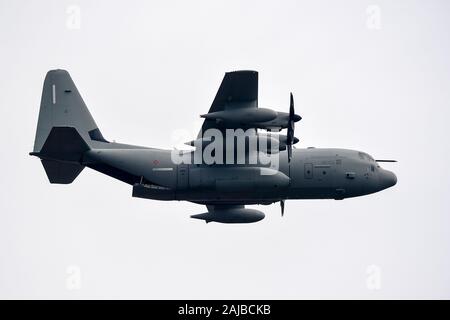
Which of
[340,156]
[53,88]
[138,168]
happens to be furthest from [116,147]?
[340,156]

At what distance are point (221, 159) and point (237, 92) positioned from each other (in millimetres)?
2845

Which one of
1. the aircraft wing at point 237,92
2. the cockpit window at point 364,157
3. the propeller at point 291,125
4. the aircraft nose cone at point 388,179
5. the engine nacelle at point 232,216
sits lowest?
the engine nacelle at point 232,216

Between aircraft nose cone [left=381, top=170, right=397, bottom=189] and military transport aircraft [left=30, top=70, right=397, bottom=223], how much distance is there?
38 mm

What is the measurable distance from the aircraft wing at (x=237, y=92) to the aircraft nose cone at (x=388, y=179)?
642cm

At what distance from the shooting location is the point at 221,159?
30.1 m

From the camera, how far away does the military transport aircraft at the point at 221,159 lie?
28.7 m

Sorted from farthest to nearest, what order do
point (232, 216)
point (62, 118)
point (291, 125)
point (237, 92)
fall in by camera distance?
point (232, 216), point (62, 118), point (291, 125), point (237, 92)

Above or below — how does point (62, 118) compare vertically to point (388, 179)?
above

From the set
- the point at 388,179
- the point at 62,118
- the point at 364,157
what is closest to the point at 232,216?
the point at 364,157

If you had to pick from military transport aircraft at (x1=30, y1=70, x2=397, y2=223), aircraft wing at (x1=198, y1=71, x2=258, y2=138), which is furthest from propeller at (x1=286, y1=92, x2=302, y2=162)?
aircraft wing at (x1=198, y1=71, x2=258, y2=138)

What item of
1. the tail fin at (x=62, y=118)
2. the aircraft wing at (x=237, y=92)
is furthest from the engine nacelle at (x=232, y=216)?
the aircraft wing at (x=237, y=92)

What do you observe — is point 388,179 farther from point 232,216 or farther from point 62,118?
point 62,118

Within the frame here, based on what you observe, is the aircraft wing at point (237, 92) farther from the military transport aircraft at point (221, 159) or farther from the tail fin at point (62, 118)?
the tail fin at point (62, 118)

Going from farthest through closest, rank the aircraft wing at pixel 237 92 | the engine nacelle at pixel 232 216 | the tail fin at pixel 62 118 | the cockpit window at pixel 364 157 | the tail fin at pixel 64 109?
the engine nacelle at pixel 232 216, the cockpit window at pixel 364 157, the tail fin at pixel 64 109, the tail fin at pixel 62 118, the aircraft wing at pixel 237 92
